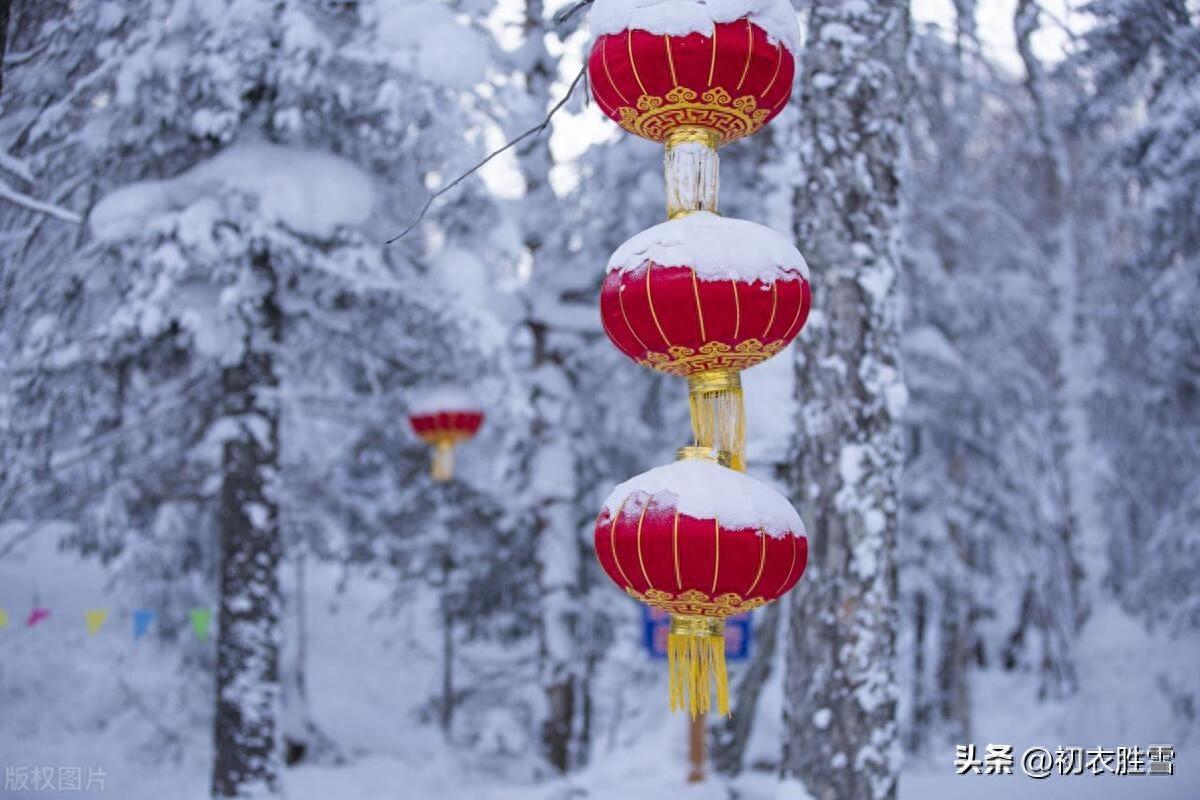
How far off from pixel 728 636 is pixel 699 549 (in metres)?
6.72

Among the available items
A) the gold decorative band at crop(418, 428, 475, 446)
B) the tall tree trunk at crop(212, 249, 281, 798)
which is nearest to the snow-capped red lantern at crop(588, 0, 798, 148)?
the tall tree trunk at crop(212, 249, 281, 798)

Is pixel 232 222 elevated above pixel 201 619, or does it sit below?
above

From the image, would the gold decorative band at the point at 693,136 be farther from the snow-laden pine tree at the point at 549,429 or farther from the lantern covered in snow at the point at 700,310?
the snow-laden pine tree at the point at 549,429

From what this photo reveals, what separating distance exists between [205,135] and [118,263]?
4.19 ft

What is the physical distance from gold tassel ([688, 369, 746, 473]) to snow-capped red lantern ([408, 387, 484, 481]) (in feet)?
18.7

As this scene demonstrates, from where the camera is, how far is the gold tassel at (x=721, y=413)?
3.18m

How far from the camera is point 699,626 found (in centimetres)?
310

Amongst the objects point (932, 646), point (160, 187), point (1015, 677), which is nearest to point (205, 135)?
point (160, 187)

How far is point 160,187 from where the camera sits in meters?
7.48

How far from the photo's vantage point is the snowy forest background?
5.04 meters

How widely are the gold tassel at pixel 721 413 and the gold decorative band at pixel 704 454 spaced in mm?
23

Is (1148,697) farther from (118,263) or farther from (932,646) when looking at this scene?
(932,646)

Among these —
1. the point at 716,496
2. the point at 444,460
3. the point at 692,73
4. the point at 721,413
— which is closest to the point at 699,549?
the point at 716,496

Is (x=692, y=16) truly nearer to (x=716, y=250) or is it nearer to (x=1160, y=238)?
(x=716, y=250)
